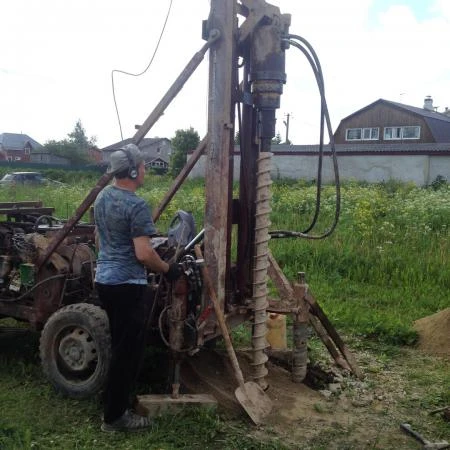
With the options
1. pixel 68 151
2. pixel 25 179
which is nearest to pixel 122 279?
pixel 25 179

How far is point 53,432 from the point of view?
4.35 metres

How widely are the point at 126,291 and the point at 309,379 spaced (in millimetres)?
2194

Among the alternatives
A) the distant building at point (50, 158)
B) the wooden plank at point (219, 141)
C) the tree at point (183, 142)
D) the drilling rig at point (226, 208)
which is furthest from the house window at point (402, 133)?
the wooden plank at point (219, 141)

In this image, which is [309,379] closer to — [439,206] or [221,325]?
[221,325]

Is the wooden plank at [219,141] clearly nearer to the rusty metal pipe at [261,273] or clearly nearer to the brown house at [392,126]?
the rusty metal pipe at [261,273]

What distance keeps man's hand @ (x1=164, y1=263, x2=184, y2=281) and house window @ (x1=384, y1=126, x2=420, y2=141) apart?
43031mm

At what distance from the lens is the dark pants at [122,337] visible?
4262 mm

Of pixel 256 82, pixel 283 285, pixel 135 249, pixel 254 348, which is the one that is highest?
pixel 256 82

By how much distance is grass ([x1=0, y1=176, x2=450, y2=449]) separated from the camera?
4.28 m

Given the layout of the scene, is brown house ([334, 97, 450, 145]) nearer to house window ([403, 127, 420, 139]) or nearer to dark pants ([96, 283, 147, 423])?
house window ([403, 127, 420, 139])

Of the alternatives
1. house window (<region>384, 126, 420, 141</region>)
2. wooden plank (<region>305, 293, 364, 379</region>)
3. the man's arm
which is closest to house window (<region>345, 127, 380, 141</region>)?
house window (<region>384, 126, 420, 141</region>)

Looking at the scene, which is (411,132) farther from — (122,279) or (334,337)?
(122,279)

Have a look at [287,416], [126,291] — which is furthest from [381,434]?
[126,291]

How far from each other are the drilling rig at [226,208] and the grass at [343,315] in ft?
0.99
